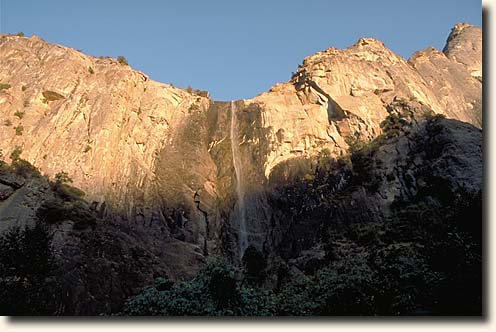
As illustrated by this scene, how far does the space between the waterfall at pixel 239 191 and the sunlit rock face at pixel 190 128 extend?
21 centimetres

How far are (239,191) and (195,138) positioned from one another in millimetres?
6246

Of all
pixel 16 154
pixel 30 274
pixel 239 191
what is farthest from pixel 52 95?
pixel 30 274

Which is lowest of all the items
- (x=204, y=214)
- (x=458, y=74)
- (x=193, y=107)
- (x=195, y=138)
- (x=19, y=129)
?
(x=204, y=214)

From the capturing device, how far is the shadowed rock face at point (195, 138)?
3281cm

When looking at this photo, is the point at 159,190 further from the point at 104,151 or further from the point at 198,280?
the point at 198,280

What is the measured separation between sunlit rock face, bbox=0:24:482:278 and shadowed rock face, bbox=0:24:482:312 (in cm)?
10

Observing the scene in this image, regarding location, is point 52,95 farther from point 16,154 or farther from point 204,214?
point 204,214

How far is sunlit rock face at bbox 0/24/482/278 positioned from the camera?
110ft

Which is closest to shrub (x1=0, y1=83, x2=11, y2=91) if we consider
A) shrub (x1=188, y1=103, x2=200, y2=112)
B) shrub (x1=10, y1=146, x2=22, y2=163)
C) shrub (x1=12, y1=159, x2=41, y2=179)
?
shrub (x1=10, y1=146, x2=22, y2=163)

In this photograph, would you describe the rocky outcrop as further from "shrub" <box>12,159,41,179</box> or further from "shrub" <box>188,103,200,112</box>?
"shrub" <box>12,159,41,179</box>

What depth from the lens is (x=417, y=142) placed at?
38.3m

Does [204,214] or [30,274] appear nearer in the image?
[30,274]

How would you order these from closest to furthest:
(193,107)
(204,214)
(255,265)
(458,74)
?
1. (255,265)
2. (204,214)
3. (193,107)
4. (458,74)

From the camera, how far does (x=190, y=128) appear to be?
42.0 m
